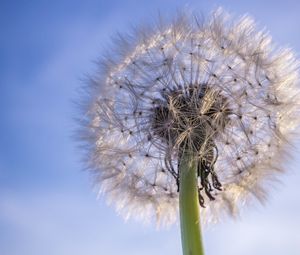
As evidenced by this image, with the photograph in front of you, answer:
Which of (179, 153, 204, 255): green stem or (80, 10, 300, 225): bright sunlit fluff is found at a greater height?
(80, 10, 300, 225): bright sunlit fluff

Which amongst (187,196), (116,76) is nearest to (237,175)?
(187,196)

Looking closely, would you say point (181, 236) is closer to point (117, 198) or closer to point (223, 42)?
point (117, 198)

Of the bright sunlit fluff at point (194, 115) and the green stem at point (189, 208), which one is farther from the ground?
the bright sunlit fluff at point (194, 115)
